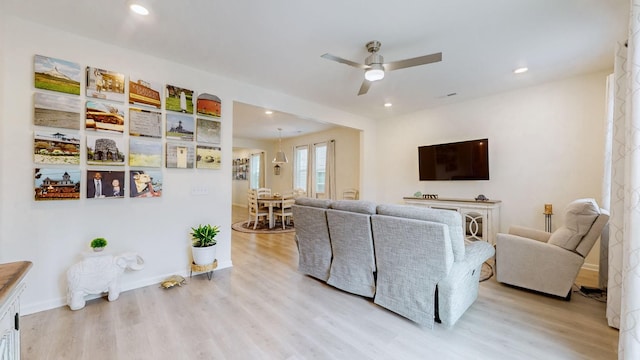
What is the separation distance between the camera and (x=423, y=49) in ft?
9.42

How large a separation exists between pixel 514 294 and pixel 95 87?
16.1ft

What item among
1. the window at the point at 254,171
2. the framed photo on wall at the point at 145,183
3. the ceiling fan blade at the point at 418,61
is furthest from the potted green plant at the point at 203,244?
the window at the point at 254,171

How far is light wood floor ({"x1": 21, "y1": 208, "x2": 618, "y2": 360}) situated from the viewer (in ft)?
6.08

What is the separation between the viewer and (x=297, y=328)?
216 centimetres

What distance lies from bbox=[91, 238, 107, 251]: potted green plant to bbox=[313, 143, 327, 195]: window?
18.3ft

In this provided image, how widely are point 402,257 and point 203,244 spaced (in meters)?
2.32

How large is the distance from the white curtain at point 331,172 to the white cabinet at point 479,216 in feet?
10.5

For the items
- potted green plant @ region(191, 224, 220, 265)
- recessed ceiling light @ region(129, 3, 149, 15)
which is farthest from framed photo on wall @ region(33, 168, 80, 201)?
recessed ceiling light @ region(129, 3, 149, 15)

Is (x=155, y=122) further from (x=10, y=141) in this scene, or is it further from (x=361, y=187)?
(x=361, y=187)

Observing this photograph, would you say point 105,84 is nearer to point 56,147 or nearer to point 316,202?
point 56,147

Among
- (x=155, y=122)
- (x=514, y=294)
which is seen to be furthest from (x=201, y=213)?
(x=514, y=294)

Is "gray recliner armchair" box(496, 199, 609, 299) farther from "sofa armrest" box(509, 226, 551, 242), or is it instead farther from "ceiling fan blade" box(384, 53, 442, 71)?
"ceiling fan blade" box(384, 53, 442, 71)

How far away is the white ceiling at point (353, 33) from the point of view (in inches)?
85.7

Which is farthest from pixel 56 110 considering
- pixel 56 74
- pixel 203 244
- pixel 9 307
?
pixel 9 307
